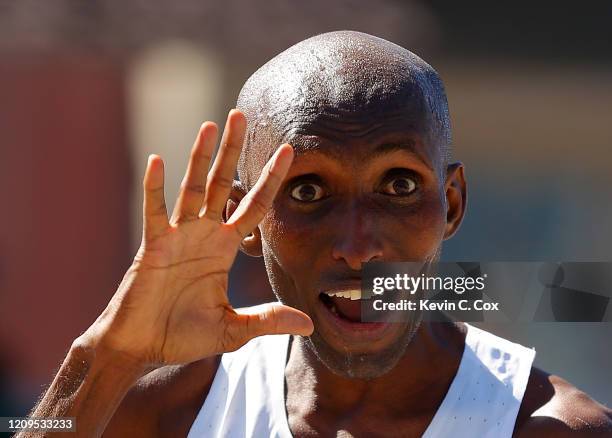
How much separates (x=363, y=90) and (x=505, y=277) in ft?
2.45

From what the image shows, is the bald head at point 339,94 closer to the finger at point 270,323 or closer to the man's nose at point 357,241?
the man's nose at point 357,241

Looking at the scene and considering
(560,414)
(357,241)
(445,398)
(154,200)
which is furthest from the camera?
(445,398)

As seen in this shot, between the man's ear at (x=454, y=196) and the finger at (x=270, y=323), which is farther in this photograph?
the man's ear at (x=454, y=196)

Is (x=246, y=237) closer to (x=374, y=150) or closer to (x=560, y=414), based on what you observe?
(x=374, y=150)

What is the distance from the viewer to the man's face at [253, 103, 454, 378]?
226cm

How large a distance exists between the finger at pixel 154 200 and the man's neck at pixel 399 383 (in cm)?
74

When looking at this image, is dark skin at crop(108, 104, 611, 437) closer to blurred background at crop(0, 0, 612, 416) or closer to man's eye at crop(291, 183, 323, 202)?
man's eye at crop(291, 183, 323, 202)

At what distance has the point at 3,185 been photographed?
581 centimetres

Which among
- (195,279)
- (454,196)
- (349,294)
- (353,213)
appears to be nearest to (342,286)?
(349,294)

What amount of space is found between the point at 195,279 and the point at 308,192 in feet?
1.33

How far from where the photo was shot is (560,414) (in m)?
2.31

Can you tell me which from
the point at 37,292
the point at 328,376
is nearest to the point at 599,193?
the point at 37,292

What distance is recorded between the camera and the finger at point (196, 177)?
191 centimetres

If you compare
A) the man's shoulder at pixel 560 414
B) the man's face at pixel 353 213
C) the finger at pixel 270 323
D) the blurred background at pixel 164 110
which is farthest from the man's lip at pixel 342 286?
the blurred background at pixel 164 110
